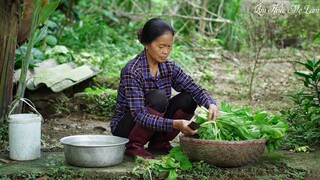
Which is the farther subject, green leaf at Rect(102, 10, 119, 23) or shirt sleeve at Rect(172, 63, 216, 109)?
green leaf at Rect(102, 10, 119, 23)

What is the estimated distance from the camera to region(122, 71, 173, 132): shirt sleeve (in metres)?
3.63

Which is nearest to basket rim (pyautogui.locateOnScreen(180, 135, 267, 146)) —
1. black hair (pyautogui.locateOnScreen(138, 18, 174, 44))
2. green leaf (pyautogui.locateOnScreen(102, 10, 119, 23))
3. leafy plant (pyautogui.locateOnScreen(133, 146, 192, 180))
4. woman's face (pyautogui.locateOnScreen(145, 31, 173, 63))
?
leafy plant (pyautogui.locateOnScreen(133, 146, 192, 180))

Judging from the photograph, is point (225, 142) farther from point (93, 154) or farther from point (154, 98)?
point (93, 154)

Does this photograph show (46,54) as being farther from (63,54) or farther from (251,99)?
(251,99)

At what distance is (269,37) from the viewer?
6891mm

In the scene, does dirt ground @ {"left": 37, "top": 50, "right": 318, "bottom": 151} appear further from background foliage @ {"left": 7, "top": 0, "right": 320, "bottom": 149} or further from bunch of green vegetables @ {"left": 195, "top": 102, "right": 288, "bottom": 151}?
bunch of green vegetables @ {"left": 195, "top": 102, "right": 288, "bottom": 151}

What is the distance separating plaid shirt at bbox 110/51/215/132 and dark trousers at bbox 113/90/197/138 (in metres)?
0.05

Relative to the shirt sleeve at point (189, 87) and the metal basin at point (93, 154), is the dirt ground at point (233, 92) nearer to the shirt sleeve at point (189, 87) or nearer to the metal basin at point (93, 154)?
the metal basin at point (93, 154)

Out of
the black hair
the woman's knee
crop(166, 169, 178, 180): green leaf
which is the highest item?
the black hair

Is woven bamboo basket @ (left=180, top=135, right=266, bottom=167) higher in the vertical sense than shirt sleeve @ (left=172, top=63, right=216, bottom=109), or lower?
lower

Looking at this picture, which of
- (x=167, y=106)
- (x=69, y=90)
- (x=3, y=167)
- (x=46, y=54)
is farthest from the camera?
(x=46, y=54)

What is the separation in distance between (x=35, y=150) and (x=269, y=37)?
154 inches

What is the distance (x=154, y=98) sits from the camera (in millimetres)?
3742

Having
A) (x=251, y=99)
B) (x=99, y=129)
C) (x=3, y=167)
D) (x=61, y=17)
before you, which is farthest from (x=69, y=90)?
(x=61, y=17)
